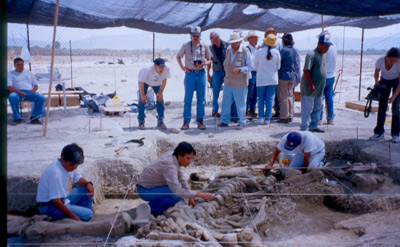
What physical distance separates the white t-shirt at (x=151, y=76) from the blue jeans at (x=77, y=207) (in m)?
3.17

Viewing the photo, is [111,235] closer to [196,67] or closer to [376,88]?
[196,67]

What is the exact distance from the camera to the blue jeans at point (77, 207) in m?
3.95

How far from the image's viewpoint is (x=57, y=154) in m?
5.41

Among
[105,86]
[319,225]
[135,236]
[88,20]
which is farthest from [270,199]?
[105,86]

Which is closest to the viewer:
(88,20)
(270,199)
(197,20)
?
(270,199)

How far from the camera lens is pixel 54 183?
3879 millimetres

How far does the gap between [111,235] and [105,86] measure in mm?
13978

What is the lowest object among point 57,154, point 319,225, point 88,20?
point 319,225

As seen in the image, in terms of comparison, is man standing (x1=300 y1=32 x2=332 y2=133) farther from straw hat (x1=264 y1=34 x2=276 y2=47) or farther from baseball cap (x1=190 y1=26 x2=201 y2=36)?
baseball cap (x1=190 y1=26 x2=201 y2=36)

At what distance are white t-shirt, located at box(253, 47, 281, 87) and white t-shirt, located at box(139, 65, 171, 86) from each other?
184 cm

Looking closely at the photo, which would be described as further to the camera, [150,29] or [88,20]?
[150,29]

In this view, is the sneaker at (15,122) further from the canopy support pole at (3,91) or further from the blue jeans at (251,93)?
the canopy support pole at (3,91)

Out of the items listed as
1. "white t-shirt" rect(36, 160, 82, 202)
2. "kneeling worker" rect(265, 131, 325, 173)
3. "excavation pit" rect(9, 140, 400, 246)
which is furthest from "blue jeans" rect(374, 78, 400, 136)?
"white t-shirt" rect(36, 160, 82, 202)

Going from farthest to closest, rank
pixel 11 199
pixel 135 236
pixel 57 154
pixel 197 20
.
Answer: pixel 197 20
pixel 57 154
pixel 11 199
pixel 135 236
